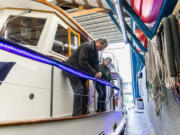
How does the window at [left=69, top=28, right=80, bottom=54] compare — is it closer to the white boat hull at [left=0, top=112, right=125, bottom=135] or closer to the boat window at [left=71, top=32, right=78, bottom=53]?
the boat window at [left=71, top=32, right=78, bottom=53]

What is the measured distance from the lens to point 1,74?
49.8 inches

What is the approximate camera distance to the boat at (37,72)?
1076 mm

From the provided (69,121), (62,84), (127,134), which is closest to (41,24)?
(62,84)

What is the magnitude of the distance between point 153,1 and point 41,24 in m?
1.66

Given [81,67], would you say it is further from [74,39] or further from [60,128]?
[60,128]

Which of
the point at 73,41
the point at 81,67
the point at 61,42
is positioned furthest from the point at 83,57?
the point at 73,41

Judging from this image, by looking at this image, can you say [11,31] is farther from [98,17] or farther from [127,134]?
[98,17]

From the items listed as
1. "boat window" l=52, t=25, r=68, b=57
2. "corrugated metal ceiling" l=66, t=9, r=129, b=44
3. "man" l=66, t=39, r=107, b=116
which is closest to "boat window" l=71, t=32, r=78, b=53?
"boat window" l=52, t=25, r=68, b=57

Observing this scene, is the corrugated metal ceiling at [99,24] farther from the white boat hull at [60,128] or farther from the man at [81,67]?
the white boat hull at [60,128]

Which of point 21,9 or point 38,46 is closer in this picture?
point 38,46

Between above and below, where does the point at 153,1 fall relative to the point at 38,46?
above

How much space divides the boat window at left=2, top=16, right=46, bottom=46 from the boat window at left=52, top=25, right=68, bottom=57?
9.9 inches

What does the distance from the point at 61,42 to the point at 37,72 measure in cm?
85

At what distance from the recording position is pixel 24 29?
2.06 m
